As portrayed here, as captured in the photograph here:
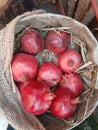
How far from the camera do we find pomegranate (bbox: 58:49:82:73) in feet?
3.98

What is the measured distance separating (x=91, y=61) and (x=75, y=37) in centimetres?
11

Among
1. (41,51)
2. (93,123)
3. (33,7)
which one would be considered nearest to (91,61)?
(41,51)

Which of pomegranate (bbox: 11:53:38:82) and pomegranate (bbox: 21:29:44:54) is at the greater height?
pomegranate (bbox: 21:29:44:54)

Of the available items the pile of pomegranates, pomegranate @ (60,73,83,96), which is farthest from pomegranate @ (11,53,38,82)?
pomegranate @ (60,73,83,96)

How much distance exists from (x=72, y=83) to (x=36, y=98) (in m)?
0.16

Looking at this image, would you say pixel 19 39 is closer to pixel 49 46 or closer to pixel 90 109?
Result: pixel 49 46

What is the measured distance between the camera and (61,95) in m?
1.16

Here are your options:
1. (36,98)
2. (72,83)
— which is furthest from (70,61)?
(36,98)

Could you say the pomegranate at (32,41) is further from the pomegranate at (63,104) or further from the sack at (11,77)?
the pomegranate at (63,104)

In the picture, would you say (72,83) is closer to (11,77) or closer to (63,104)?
(63,104)

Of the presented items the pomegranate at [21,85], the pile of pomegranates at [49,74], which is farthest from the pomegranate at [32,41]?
the pomegranate at [21,85]

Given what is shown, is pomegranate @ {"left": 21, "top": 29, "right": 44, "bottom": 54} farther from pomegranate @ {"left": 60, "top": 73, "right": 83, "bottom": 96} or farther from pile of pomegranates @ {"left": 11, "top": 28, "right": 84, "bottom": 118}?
pomegranate @ {"left": 60, "top": 73, "right": 83, "bottom": 96}

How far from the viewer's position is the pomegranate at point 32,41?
3.96 feet

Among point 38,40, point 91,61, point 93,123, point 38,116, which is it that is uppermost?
point 38,40
